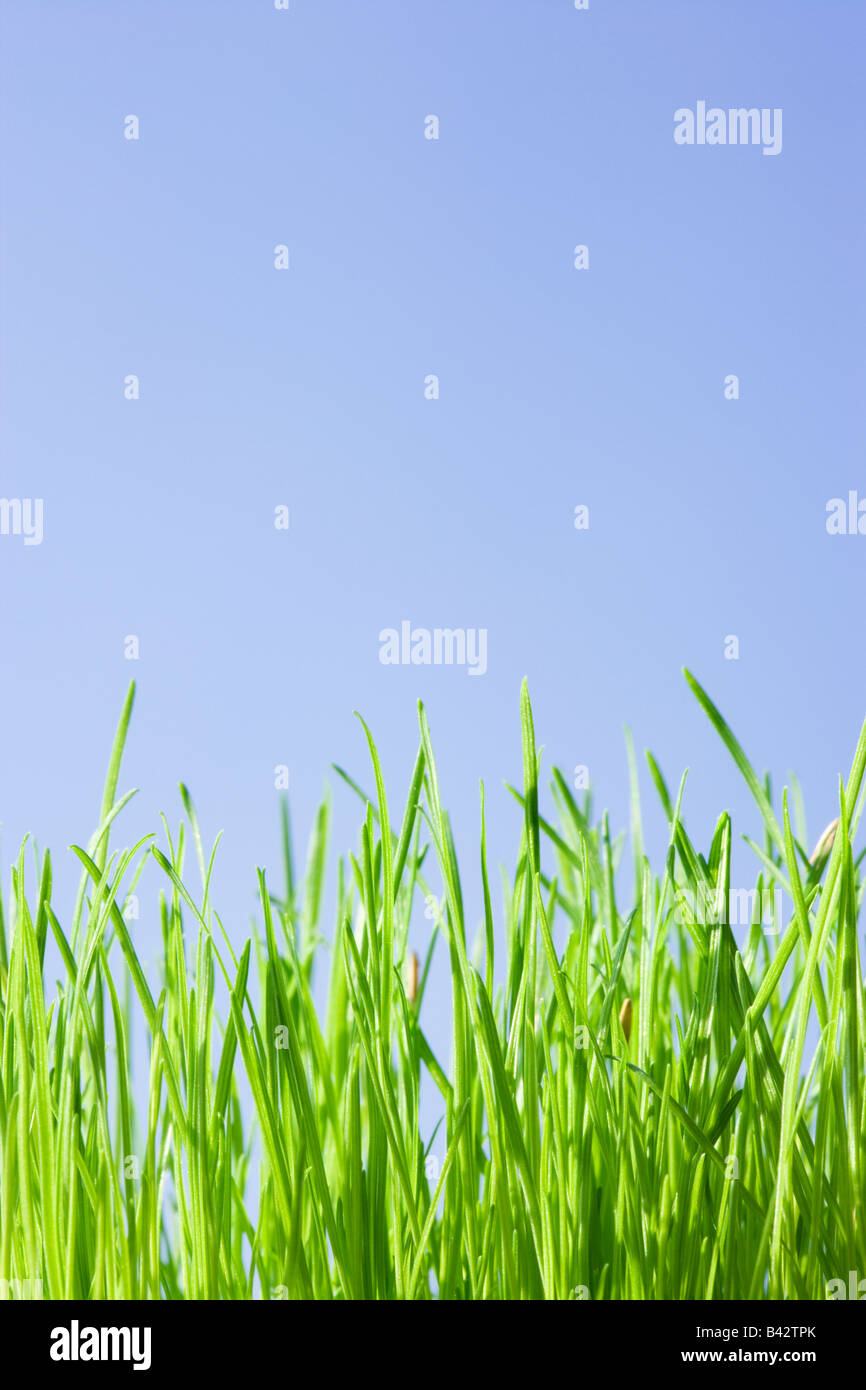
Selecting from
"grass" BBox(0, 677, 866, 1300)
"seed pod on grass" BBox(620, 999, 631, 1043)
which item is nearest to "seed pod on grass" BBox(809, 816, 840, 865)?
"grass" BBox(0, 677, 866, 1300)

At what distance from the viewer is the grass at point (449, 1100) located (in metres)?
0.66

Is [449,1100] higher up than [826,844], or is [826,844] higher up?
[826,844]

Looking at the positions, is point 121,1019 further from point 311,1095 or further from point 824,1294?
point 824,1294

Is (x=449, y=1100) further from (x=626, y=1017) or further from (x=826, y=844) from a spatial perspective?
(x=826, y=844)

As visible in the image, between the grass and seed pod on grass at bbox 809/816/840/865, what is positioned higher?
seed pod on grass at bbox 809/816/840/865

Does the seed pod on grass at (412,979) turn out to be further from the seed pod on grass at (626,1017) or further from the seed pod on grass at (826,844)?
the seed pod on grass at (826,844)

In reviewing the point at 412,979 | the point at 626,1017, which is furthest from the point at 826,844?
the point at 412,979

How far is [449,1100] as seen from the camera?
0.70 metres

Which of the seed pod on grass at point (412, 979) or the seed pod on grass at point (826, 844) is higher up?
the seed pod on grass at point (826, 844)

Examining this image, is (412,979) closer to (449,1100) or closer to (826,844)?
(449,1100)

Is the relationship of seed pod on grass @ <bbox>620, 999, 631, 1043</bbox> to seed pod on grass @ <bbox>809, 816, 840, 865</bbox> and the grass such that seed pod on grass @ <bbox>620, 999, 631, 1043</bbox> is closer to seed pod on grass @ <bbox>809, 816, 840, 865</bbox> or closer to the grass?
the grass

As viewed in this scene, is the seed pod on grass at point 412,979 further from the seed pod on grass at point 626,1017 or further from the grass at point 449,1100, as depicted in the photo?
the seed pod on grass at point 626,1017

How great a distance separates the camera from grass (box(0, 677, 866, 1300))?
665 millimetres

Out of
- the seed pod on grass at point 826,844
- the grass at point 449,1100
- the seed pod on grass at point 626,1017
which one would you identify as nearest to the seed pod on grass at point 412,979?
the grass at point 449,1100
